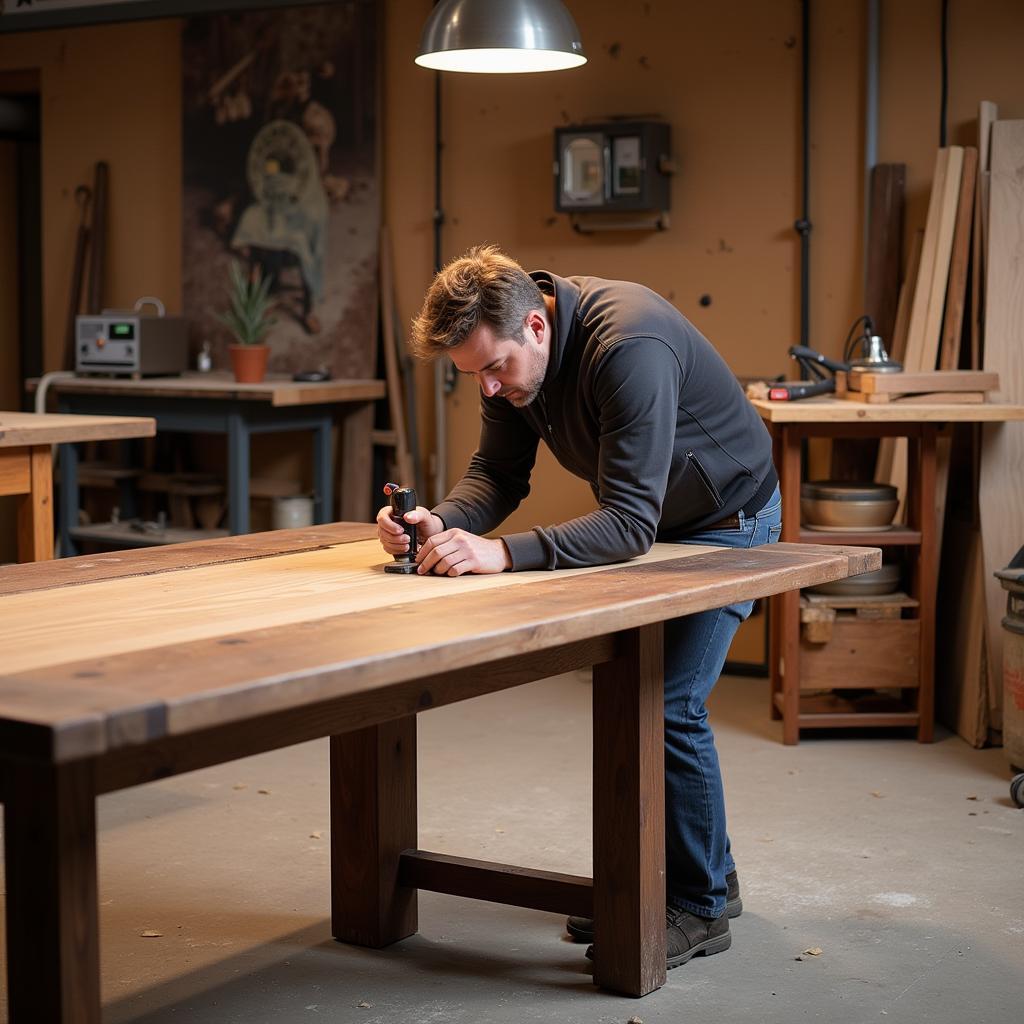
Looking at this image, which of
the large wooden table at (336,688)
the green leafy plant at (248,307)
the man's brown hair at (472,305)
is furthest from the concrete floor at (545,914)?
the green leafy plant at (248,307)

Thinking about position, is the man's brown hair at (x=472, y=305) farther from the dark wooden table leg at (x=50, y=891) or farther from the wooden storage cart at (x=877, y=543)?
the wooden storage cart at (x=877, y=543)

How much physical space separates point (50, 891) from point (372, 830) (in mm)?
1291

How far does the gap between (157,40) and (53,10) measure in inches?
17.4

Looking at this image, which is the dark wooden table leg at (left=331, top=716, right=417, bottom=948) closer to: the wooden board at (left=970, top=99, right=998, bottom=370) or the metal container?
the metal container

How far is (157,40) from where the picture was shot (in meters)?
6.70

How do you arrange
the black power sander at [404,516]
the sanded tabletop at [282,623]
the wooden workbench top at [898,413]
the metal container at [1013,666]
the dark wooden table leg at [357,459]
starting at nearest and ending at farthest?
the sanded tabletop at [282,623], the black power sander at [404,516], the metal container at [1013,666], the wooden workbench top at [898,413], the dark wooden table leg at [357,459]

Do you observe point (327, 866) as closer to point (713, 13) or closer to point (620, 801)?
point (620, 801)

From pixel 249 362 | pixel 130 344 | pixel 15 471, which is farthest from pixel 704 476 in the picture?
pixel 130 344

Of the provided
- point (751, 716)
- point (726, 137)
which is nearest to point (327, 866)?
point (751, 716)

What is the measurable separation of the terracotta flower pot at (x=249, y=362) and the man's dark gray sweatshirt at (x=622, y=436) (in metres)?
2.86

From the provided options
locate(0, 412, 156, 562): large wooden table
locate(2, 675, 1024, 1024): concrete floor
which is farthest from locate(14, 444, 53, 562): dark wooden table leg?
locate(2, 675, 1024, 1024): concrete floor

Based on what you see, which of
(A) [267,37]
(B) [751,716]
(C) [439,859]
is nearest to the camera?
(C) [439,859]

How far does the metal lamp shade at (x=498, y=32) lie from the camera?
3.39m

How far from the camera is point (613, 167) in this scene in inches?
220
